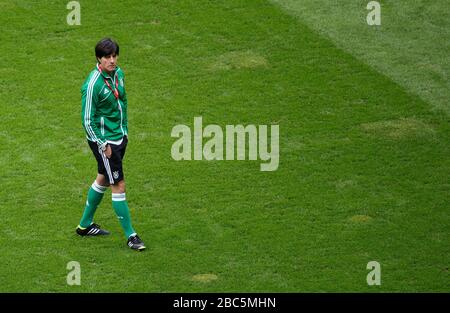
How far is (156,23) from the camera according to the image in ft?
51.9

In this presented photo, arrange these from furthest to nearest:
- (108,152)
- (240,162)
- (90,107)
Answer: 1. (240,162)
2. (108,152)
3. (90,107)

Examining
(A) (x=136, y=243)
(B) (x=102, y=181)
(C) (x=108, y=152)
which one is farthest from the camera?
(B) (x=102, y=181)

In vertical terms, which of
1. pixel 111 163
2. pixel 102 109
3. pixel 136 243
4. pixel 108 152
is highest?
pixel 102 109

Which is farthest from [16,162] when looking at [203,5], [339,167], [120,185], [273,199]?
[203,5]

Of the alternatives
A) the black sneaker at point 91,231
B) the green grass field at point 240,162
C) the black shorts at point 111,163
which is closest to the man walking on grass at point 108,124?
the black shorts at point 111,163

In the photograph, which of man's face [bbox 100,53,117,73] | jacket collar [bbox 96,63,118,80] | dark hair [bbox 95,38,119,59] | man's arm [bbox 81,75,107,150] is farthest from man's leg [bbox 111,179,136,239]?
dark hair [bbox 95,38,119,59]

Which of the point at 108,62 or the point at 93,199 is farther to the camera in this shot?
the point at 93,199

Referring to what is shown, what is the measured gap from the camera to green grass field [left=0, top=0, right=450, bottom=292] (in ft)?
33.4

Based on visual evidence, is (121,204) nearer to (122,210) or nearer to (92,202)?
(122,210)

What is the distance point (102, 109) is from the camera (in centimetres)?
1035

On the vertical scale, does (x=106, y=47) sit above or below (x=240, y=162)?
above

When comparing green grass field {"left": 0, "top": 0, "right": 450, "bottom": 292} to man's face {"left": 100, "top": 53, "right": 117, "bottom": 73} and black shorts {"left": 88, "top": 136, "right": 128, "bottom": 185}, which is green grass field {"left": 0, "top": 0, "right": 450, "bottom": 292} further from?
man's face {"left": 100, "top": 53, "right": 117, "bottom": 73}

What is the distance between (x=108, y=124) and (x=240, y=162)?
2.64 metres

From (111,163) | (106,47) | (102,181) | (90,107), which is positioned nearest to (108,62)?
(106,47)
